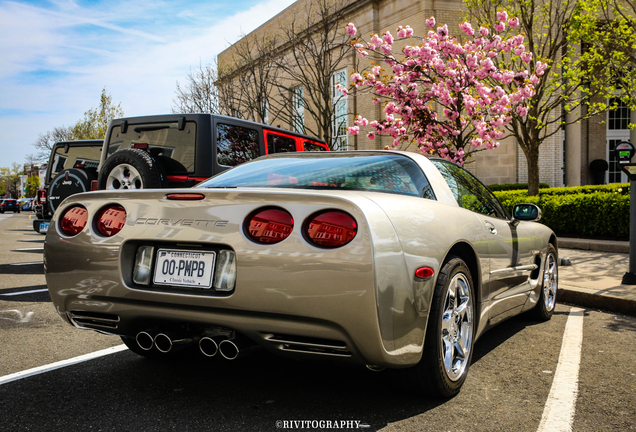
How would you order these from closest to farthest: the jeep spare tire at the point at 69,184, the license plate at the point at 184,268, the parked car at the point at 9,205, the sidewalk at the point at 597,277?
1. the license plate at the point at 184,268
2. the sidewalk at the point at 597,277
3. the jeep spare tire at the point at 69,184
4. the parked car at the point at 9,205

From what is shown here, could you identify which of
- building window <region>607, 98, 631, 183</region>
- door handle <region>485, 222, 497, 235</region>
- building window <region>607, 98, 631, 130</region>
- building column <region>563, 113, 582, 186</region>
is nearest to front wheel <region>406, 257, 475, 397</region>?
door handle <region>485, 222, 497, 235</region>

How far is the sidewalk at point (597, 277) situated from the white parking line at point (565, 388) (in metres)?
1.32

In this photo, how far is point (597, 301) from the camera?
591 cm

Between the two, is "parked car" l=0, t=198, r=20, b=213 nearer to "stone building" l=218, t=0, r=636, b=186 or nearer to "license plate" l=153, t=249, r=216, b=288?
"stone building" l=218, t=0, r=636, b=186

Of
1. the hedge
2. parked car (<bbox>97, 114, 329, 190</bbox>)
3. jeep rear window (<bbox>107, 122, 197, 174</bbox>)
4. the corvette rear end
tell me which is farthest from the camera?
the hedge

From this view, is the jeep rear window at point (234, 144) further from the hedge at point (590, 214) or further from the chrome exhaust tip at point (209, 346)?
the hedge at point (590, 214)

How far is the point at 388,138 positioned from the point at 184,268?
62.8 feet

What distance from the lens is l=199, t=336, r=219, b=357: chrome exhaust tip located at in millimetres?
2639

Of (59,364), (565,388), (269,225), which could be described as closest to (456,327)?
(565,388)

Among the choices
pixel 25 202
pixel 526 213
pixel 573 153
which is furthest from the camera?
pixel 25 202

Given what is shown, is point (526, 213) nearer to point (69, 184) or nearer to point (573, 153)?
point (69, 184)

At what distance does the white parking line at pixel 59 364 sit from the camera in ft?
10.8

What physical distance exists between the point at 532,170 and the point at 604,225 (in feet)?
13.7

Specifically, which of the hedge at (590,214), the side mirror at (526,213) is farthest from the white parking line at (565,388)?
the hedge at (590,214)
